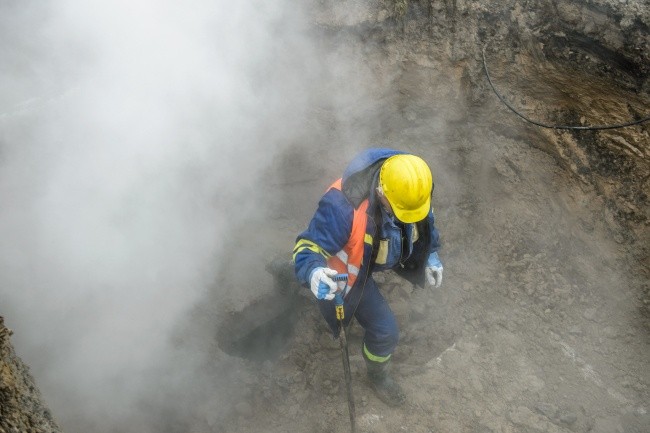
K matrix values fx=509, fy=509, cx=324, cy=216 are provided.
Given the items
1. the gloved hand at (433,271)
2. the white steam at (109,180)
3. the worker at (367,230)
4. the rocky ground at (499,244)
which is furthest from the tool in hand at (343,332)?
the white steam at (109,180)

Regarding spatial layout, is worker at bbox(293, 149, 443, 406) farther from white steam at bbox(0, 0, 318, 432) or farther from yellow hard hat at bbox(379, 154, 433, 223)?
white steam at bbox(0, 0, 318, 432)

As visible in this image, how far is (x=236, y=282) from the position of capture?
13.6 feet

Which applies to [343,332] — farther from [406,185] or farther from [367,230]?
[406,185]

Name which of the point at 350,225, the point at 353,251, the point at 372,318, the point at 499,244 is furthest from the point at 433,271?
the point at 499,244

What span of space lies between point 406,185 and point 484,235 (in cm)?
207

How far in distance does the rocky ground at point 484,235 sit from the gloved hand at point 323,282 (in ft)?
3.76

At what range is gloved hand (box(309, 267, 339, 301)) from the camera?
2740 mm

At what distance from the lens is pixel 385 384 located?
3488mm

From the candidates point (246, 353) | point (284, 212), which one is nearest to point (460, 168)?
point (284, 212)

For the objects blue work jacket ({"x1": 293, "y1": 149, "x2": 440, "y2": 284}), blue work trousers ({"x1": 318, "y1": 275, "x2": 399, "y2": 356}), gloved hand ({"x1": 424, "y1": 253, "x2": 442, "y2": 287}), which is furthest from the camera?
gloved hand ({"x1": 424, "y1": 253, "x2": 442, "y2": 287})

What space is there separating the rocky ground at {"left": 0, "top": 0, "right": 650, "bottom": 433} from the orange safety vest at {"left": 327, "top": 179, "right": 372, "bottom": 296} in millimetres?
1035

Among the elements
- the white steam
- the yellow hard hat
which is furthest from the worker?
the white steam

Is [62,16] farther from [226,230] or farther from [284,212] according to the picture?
[284,212]

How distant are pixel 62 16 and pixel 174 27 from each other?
738 mm
